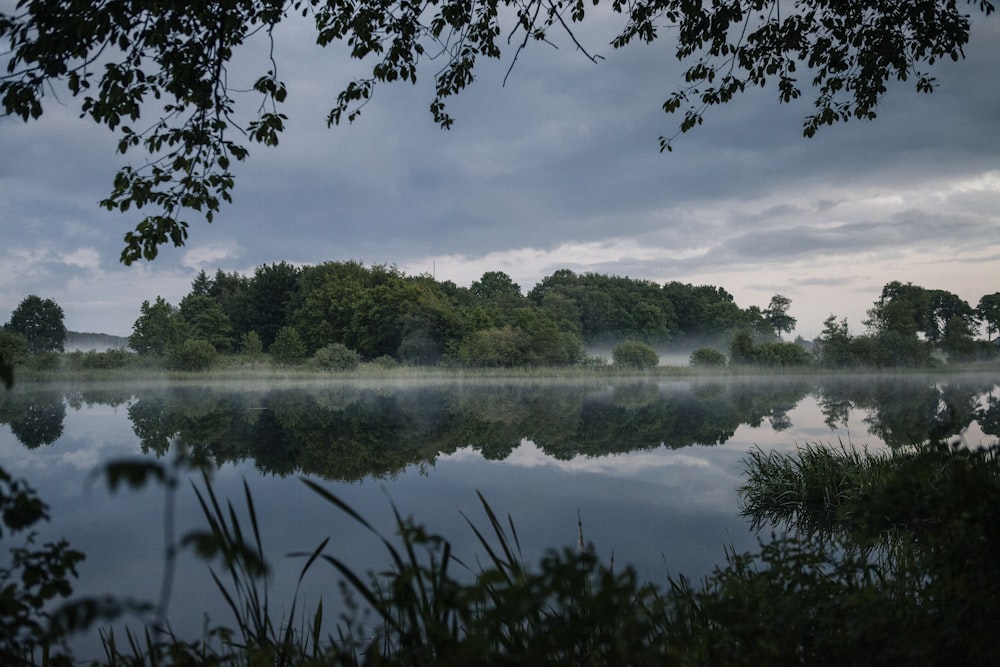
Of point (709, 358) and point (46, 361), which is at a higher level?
point (709, 358)

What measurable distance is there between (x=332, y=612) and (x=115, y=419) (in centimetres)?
→ 1590

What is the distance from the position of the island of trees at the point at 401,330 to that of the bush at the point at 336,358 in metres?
0.06

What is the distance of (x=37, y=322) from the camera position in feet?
93.1

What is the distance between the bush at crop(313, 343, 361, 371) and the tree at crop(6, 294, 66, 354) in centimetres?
1197

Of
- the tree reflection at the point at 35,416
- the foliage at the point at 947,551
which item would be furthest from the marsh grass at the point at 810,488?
the tree reflection at the point at 35,416

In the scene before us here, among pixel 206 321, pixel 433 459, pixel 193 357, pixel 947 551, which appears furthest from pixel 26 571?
pixel 206 321

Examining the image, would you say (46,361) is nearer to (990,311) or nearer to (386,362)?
(386,362)

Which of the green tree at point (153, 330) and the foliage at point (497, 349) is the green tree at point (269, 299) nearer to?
the green tree at point (153, 330)

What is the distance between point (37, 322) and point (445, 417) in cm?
2106

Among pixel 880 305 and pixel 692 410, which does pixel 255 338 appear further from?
pixel 880 305

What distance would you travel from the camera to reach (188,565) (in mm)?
7363

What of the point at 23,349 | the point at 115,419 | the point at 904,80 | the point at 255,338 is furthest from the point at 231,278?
the point at 904,80

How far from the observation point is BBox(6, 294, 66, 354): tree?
92.5 feet

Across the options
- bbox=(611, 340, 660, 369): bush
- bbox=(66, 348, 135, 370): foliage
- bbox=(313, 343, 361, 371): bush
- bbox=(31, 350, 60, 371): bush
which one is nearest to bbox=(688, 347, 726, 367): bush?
bbox=(611, 340, 660, 369): bush
